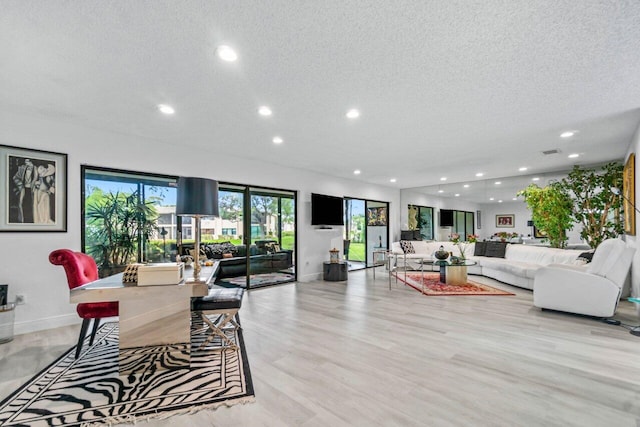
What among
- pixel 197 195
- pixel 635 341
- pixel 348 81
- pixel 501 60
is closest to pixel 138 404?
pixel 197 195

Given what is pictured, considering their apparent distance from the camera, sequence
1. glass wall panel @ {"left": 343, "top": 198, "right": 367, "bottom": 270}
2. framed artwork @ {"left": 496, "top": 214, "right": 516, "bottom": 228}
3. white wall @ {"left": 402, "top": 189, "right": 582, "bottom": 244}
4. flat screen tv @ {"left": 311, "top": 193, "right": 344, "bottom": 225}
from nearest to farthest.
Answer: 1. flat screen tv @ {"left": 311, "top": 193, "right": 344, "bottom": 225}
2. white wall @ {"left": 402, "top": 189, "right": 582, "bottom": 244}
3. framed artwork @ {"left": 496, "top": 214, "right": 516, "bottom": 228}
4. glass wall panel @ {"left": 343, "top": 198, "right": 367, "bottom": 270}

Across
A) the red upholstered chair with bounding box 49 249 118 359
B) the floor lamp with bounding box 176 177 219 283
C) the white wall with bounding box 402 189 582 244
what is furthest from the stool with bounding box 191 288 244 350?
the white wall with bounding box 402 189 582 244

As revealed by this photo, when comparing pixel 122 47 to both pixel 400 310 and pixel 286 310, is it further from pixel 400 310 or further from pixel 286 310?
pixel 400 310

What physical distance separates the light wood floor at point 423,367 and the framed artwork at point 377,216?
4.78 m

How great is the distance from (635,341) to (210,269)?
181 inches

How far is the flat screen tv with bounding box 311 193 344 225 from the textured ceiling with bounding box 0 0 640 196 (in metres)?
2.45

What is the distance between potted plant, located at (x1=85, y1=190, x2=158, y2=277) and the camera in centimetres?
408

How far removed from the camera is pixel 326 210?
696cm

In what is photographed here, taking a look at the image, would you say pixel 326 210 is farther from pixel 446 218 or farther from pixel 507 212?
pixel 507 212

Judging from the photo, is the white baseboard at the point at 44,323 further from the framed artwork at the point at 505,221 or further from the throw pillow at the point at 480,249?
the framed artwork at the point at 505,221

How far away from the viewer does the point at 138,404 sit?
2.00 m

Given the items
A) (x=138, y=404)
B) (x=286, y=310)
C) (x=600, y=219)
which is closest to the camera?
(x=138, y=404)

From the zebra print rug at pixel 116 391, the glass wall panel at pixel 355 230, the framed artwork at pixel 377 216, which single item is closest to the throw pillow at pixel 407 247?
the framed artwork at pixel 377 216

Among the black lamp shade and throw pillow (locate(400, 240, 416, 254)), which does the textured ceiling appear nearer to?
the black lamp shade
